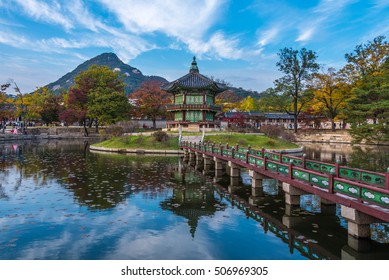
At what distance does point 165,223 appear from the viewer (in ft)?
39.1

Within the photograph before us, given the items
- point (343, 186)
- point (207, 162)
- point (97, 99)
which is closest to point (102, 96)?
point (97, 99)

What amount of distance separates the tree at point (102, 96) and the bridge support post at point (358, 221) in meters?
60.9

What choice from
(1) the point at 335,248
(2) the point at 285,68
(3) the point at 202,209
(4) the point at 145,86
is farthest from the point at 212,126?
(1) the point at 335,248

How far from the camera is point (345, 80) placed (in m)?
64.2

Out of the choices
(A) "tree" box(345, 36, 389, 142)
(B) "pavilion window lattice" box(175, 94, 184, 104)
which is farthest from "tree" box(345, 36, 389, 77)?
(B) "pavilion window lattice" box(175, 94, 184, 104)

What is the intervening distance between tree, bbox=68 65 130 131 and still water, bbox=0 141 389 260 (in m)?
47.0

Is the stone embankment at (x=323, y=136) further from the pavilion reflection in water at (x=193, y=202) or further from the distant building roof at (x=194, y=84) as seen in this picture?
the pavilion reflection in water at (x=193, y=202)

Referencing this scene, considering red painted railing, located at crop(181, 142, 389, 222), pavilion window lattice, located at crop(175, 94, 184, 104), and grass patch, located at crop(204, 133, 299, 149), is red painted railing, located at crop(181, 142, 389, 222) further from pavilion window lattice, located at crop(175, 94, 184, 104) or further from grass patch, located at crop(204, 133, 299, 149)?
pavilion window lattice, located at crop(175, 94, 184, 104)

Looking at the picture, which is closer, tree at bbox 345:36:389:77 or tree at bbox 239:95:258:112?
tree at bbox 345:36:389:77

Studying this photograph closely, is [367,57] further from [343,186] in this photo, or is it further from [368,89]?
[343,186]

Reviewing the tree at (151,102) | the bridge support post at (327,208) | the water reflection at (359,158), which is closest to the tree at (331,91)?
the water reflection at (359,158)

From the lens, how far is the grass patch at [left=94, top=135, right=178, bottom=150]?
134 feet

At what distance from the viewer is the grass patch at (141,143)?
40.9m
